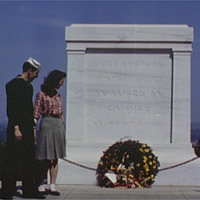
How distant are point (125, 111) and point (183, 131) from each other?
0.96 metres

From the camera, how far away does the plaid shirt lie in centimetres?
651

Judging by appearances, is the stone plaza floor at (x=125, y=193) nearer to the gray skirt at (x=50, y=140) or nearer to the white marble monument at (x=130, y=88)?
the gray skirt at (x=50, y=140)

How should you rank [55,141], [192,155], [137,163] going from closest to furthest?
[55,141] < [137,163] < [192,155]

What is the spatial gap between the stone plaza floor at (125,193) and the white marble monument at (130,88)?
0.85 meters

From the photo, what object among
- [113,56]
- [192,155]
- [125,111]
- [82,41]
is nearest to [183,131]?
[192,155]

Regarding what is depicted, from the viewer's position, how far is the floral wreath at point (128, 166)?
724 cm

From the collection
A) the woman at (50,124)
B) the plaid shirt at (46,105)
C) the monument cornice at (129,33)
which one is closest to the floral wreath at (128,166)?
the woman at (50,124)

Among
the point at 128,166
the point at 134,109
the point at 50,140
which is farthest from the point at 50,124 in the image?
the point at 134,109

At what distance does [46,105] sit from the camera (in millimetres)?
6516

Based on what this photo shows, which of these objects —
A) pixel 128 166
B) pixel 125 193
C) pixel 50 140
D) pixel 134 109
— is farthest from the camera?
pixel 134 109

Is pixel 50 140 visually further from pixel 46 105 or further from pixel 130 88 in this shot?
pixel 130 88

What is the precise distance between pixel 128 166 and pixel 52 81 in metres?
1.81

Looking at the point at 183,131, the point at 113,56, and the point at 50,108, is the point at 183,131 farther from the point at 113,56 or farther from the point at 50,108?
the point at 50,108

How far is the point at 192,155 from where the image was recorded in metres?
7.83
